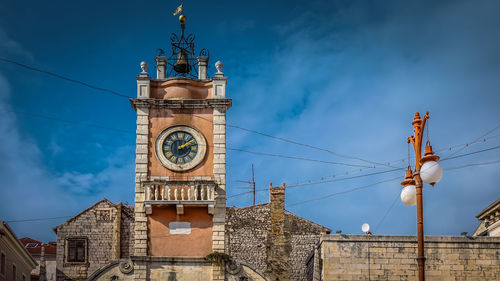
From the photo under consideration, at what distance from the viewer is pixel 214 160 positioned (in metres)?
28.4

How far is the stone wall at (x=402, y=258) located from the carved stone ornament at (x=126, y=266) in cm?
730

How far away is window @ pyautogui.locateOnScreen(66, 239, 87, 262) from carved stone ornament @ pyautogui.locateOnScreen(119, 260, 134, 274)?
14640mm

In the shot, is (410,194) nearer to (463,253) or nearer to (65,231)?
(463,253)

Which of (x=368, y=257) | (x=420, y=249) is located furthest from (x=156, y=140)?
(x=420, y=249)

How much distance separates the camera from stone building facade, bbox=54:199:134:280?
4088cm

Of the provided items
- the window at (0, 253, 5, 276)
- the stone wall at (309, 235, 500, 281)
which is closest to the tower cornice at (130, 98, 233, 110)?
the stone wall at (309, 235, 500, 281)

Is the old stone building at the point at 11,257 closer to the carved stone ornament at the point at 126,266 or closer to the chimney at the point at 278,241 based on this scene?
the carved stone ornament at the point at 126,266

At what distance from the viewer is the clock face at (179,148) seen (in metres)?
28.5

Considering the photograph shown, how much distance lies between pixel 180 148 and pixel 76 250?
15.7m

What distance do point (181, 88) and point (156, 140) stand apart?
2413 mm

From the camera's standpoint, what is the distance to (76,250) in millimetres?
41094

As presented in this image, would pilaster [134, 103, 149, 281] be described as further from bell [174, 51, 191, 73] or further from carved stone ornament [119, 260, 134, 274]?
bell [174, 51, 191, 73]

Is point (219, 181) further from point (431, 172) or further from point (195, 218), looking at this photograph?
point (431, 172)

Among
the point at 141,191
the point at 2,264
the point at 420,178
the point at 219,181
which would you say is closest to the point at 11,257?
the point at 2,264
